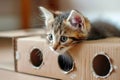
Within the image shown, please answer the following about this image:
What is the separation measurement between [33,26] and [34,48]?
0.72 metres

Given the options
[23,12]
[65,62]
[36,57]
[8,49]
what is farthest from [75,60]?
[23,12]

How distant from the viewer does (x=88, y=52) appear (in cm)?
90

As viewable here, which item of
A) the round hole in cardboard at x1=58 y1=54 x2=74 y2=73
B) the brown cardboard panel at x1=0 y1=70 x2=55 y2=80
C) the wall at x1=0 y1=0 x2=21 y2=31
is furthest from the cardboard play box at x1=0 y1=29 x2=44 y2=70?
the wall at x1=0 y1=0 x2=21 y2=31

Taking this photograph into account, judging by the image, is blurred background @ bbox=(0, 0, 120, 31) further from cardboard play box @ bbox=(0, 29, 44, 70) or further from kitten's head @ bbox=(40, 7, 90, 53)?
kitten's head @ bbox=(40, 7, 90, 53)

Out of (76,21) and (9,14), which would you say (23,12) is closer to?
(9,14)

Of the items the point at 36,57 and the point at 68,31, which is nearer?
the point at 68,31

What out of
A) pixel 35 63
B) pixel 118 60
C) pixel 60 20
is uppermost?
pixel 60 20

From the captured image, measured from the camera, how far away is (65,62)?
1027 mm

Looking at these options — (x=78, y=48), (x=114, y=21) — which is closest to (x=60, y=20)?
(x=78, y=48)

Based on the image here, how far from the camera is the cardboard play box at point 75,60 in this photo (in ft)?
2.80

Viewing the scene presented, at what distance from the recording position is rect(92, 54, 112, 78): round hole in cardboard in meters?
0.90

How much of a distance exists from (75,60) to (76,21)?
0.50ft

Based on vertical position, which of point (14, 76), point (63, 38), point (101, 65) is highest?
point (63, 38)

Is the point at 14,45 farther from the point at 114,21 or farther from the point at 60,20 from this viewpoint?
the point at 114,21
